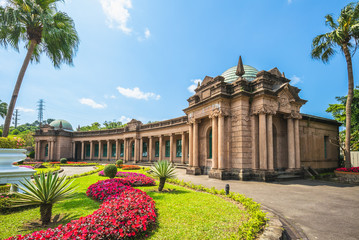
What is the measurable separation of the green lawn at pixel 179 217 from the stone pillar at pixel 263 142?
7.59 meters

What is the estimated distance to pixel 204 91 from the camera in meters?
18.3

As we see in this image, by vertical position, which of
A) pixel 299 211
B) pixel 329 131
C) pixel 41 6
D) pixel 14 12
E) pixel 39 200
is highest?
pixel 41 6

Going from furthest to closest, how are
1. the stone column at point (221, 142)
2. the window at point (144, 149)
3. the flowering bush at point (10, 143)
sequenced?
the window at point (144, 149) < the stone column at point (221, 142) < the flowering bush at point (10, 143)

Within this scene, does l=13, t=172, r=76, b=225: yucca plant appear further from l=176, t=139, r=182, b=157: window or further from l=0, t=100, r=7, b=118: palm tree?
l=0, t=100, r=7, b=118: palm tree

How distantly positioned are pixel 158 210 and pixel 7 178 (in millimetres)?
5582

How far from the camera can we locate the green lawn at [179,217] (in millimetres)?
4746

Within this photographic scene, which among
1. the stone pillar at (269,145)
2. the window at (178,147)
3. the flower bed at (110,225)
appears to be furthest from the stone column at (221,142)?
the window at (178,147)

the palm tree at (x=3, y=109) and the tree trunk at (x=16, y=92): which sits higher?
the palm tree at (x=3, y=109)

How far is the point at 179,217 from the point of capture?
19.1ft

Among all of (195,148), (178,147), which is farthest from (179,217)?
(178,147)

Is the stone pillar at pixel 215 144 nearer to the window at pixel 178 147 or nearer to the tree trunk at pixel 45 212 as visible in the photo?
the tree trunk at pixel 45 212

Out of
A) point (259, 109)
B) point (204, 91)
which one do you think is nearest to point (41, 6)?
point (204, 91)

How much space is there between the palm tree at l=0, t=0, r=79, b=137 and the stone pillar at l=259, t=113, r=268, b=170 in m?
15.9

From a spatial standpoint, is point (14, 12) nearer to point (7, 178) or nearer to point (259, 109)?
point (7, 178)
